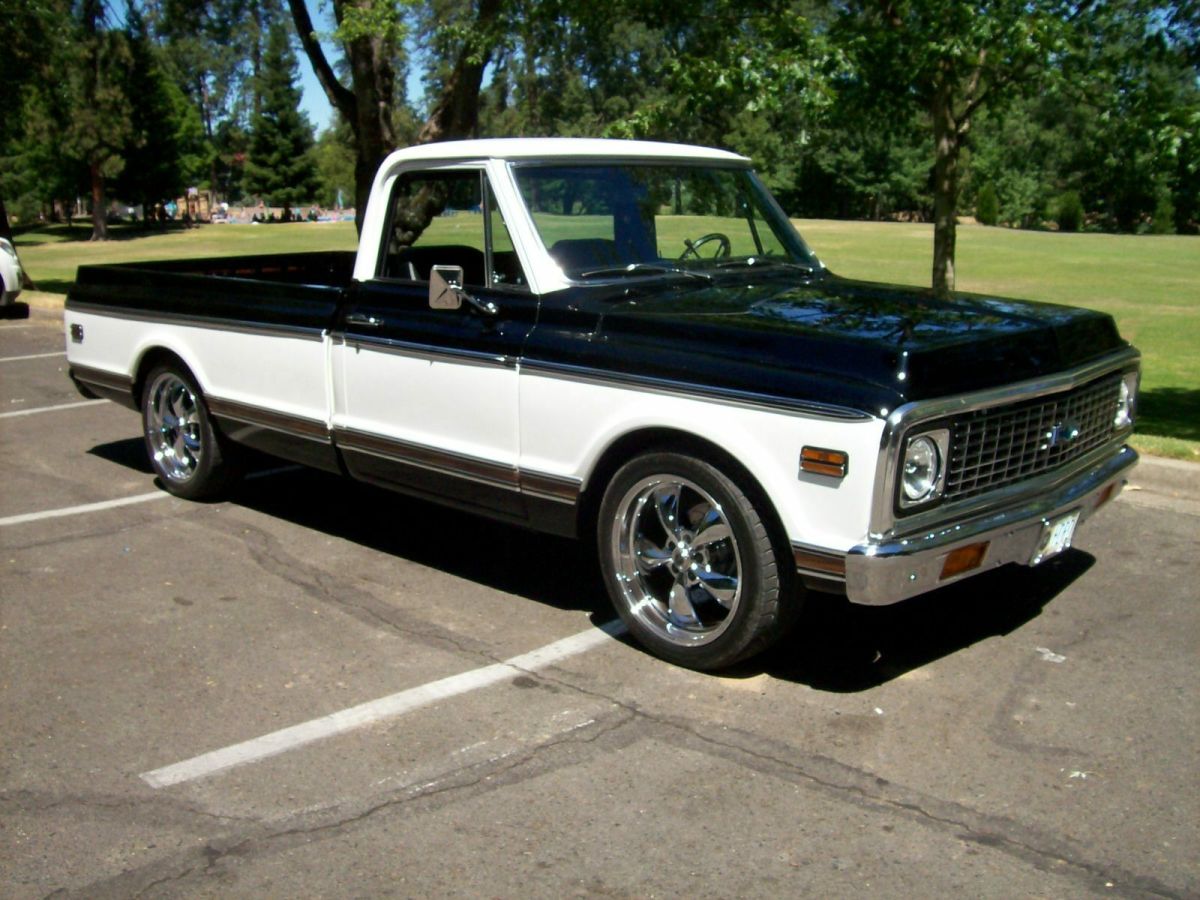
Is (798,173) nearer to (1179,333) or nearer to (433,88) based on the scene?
(433,88)

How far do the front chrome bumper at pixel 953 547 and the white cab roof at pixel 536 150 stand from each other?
246 centimetres

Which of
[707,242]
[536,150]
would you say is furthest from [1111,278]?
[536,150]

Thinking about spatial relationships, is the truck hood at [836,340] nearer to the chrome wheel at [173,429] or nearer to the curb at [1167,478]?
→ the curb at [1167,478]

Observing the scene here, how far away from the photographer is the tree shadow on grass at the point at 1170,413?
891 centimetres

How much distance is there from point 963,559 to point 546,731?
1.58 meters

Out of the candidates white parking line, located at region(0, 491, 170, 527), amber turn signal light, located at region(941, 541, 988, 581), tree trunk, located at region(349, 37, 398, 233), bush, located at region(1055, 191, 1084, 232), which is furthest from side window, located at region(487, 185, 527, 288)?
bush, located at region(1055, 191, 1084, 232)

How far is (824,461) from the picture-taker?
4262 mm

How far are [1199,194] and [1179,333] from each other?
662cm

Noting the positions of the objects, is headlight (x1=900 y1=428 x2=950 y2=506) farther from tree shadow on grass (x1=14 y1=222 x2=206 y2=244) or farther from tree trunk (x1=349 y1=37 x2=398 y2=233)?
tree shadow on grass (x1=14 y1=222 x2=206 y2=244)

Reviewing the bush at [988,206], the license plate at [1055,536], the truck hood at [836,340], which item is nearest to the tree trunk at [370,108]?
the truck hood at [836,340]

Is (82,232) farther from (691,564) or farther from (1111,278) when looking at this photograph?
(691,564)

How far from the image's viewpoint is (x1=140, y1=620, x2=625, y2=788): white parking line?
163 inches

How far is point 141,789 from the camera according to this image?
4008mm

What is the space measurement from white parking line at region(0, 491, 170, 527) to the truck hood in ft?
11.5
